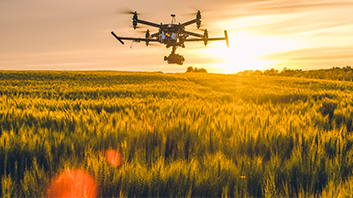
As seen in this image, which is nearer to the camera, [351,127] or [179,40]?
[351,127]

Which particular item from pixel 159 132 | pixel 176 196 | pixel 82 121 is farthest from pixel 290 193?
pixel 82 121

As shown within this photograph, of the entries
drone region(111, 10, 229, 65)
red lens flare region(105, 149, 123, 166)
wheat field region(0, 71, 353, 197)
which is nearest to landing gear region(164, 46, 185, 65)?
drone region(111, 10, 229, 65)

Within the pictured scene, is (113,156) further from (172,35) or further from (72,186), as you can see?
(172,35)

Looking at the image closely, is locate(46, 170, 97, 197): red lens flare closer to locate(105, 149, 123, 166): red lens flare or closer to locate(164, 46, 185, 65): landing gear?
locate(105, 149, 123, 166): red lens flare

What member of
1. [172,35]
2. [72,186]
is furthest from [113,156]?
[172,35]

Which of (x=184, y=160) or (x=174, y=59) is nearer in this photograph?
(x=184, y=160)

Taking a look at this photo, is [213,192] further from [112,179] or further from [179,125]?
[179,125]
